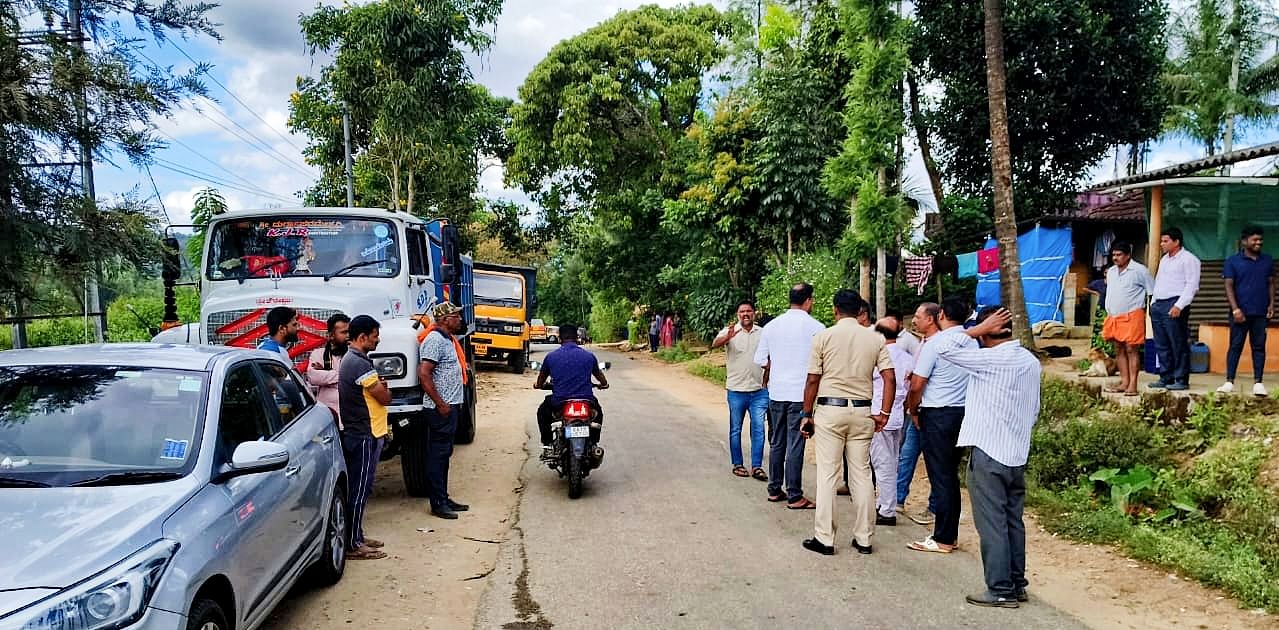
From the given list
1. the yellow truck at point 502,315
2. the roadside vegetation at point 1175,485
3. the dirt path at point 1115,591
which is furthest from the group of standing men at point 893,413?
the yellow truck at point 502,315

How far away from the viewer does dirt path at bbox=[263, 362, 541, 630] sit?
5021 mm

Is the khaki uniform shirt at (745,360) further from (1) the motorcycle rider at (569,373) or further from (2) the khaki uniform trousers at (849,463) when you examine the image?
(2) the khaki uniform trousers at (849,463)

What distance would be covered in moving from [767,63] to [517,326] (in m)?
9.08

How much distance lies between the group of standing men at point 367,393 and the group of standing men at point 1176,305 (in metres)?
6.74

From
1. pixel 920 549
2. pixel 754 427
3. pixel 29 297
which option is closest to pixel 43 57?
pixel 29 297

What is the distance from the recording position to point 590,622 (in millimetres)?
4871

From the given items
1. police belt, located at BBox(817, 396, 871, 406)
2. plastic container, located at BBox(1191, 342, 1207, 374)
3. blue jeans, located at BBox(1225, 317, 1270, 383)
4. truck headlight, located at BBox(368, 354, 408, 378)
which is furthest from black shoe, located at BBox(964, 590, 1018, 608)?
plastic container, located at BBox(1191, 342, 1207, 374)

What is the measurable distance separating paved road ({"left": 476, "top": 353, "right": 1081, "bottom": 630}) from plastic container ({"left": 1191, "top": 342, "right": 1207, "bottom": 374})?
5.32 metres

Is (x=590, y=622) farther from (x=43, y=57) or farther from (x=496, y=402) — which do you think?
(x=496, y=402)

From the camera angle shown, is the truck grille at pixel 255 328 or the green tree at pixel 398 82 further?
the green tree at pixel 398 82

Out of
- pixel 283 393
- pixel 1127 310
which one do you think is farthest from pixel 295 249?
pixel 1127 310

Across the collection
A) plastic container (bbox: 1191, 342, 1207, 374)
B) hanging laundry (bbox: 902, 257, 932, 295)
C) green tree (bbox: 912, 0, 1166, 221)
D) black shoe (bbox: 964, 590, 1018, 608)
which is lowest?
black shoe (bbox: 964, 590, 1018, 608)

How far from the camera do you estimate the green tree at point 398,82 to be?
1761cm

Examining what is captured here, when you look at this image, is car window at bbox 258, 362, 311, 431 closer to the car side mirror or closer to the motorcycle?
the car side mirror
